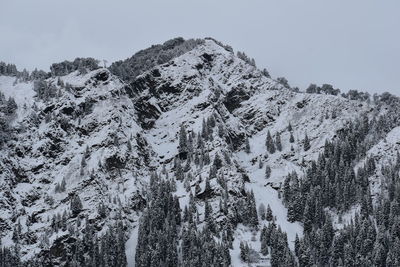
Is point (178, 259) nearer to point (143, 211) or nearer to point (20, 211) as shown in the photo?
point (143, 211)

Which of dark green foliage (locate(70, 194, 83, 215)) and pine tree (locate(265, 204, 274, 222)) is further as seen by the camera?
pine tree (locate(265, 204, 274, 222))

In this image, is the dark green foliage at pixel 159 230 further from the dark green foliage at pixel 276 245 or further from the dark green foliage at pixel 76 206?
the dark green foliage at pixel 276 245

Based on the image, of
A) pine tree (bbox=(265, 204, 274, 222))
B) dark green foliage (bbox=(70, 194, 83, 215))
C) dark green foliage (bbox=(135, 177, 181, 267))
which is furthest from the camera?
pine tree (bbox=(265, 204, 274, 222))

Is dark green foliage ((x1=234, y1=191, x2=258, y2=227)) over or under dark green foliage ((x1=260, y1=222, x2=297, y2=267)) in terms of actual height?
over

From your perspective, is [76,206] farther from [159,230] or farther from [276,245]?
[276,245]

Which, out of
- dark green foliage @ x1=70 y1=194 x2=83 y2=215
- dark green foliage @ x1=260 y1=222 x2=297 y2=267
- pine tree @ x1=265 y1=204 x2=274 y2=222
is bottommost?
dark green foliage @ x1=260 y1=222 x2=297 y2=267

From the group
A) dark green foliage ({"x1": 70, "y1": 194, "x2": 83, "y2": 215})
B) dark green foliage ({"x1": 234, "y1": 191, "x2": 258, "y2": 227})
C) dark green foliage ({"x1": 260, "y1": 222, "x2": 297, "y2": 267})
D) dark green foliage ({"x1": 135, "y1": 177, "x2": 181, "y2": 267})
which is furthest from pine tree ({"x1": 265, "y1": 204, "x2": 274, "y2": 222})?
dark green foliage ({"x1": 70, "y1": 194, "x2": 83, "y2": 215})

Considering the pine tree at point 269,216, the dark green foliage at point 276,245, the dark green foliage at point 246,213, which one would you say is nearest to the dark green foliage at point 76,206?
the dark green foliage at point 246,213

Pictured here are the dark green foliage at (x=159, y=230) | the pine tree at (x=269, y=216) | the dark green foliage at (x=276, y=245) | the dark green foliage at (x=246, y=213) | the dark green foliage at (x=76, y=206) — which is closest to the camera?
the dark green foliage at (x=159, y=230)

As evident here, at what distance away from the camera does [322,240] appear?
178875 mm

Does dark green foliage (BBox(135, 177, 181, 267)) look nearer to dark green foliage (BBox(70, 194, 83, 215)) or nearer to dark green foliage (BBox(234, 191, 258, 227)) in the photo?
dark green foliage (BBox(234, 191, 258, 227))

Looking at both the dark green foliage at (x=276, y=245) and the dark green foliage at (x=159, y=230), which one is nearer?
the dark green foliage at (x=159, y=230)

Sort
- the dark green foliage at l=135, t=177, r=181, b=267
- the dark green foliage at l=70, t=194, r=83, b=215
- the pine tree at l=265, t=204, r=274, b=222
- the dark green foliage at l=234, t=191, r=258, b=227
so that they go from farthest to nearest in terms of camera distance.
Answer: the pine tree at l=265, t=204, r=274, b=222, the dark green foliage at l=234, t=191, r=258, b=227, the dark green foliage at l=70, t=194, r=83, b=215, the dark green foliage at l=135, t=177, r=181, b=267

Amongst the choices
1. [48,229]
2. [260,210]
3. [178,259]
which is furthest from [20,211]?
[260,210]
